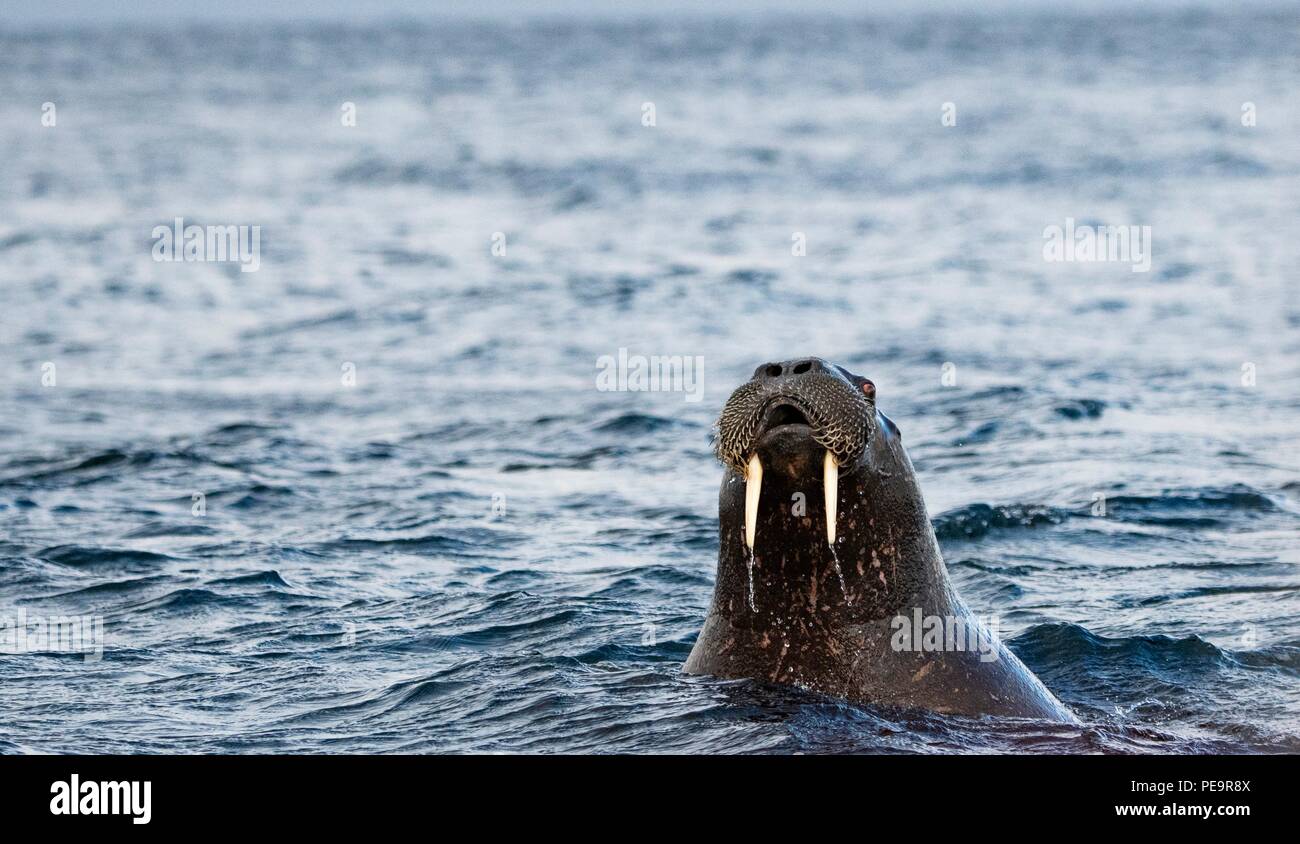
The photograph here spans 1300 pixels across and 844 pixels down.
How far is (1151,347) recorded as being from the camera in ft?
63.6

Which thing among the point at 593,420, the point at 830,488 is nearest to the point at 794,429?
the point at 830,488

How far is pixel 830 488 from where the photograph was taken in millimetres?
7129

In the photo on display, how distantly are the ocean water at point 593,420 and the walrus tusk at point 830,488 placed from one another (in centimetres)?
77

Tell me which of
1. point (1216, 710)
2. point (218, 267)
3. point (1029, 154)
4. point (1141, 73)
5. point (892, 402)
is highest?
point (1141, 73)

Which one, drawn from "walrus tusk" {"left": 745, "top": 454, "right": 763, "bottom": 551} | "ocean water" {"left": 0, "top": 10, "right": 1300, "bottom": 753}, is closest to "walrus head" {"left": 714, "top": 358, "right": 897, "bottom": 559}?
"walrus tusk" {"left": 745, "top": 454, "right": 763, "bottom": 551}

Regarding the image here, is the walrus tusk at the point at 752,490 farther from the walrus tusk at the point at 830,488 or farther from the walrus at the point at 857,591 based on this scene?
the walrus tusk at the point at 830,488

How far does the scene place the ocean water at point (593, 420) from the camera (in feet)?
28.9

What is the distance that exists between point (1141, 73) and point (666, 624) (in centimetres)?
5481

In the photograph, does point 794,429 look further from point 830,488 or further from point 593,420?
point 593,420

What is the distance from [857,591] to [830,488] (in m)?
0.59

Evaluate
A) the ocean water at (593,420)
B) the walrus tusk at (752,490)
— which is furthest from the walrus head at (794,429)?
the ocean water at (593,420)
